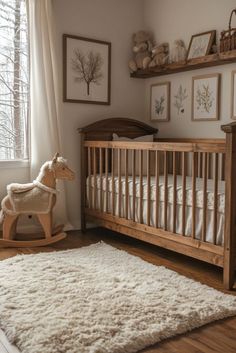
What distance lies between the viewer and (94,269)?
Result: 249 cm

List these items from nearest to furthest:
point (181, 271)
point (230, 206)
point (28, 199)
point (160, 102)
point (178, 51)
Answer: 1. point (230, 206)
2. point (181, 271)
3. point (28, 199)
4. point (178, 51)
5. point (160, 102)

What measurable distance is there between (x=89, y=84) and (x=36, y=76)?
21.9 inches

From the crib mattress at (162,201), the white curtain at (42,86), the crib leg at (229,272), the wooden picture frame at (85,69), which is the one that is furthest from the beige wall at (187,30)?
the crib leg at (229,272)

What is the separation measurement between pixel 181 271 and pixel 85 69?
2093 mm

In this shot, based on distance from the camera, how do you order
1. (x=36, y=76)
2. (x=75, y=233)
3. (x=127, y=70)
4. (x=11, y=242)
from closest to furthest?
(x=11, y=242) < (x=36, y=76) < (x=75, y=233) < (x=127, y=70)

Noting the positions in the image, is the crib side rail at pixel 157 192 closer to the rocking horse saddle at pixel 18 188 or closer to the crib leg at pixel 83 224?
the crib leg at pixel 83 224

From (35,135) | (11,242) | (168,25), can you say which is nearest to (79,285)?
(11,242)

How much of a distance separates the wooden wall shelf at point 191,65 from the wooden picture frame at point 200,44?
8 cm

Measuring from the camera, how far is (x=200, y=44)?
11.1ft

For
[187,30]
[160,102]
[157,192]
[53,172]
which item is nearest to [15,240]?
[53,172]

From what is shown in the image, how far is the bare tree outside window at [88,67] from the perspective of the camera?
3639 millimetres

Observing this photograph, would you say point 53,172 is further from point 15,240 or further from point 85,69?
point 85,69

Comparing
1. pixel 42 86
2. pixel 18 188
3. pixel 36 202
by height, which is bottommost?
pixel 36 202

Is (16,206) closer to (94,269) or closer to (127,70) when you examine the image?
(94,269)
